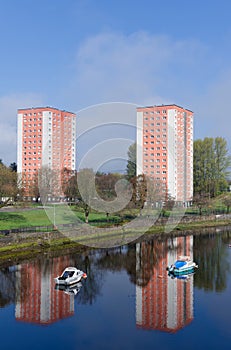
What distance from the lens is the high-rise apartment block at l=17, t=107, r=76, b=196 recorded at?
6588 cm

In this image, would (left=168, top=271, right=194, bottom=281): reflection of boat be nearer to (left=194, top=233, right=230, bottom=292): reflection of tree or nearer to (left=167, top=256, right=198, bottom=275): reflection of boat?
(left=167, top=256, right=198, bottom=275): reflection of boat

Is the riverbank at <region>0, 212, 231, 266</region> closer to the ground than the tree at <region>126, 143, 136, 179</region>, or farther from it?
closer to the ground

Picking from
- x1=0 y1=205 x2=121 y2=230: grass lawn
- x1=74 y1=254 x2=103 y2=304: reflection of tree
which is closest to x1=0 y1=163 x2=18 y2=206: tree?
x1=0 y1=205 x2=121 y2=230: grass lawn

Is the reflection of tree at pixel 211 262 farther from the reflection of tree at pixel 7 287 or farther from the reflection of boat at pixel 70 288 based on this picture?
the reflection of tree at pixel 7 287

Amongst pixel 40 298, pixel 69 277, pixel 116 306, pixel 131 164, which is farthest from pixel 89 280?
pixel 131 164

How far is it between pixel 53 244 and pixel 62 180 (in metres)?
18.4

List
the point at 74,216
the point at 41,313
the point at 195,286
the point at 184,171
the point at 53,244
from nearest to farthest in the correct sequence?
the point at 41,313, the point at 195,286, the point at 53,244, the point at 74,216, the point at 184,171

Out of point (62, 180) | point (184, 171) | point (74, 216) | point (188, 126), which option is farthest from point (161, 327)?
point (188, 126)

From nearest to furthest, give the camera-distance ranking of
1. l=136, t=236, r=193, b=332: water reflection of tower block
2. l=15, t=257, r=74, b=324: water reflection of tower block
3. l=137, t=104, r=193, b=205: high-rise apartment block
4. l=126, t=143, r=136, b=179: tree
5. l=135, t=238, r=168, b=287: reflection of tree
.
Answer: l=136, t=236, r=193, b=332: water reflection of tower block
l=15, t=257, r=74, b=324: water reflection of tower block
l=135, t=238, r=168, b=287: reflection of tree
l=126, t=143, r=136, b=179: tree
l=137, t=104, r=193, b=205: high-rise apartment block

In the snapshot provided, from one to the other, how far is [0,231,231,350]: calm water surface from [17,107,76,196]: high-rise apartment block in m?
37.4

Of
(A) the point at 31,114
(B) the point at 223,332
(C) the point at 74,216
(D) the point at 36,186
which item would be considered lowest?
(B) the point at 223,332

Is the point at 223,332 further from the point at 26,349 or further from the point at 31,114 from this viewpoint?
the point at 31,114

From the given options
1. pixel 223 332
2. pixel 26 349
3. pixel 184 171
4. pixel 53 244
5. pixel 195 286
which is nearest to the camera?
pixel 26 349

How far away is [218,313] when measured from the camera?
18344mm
